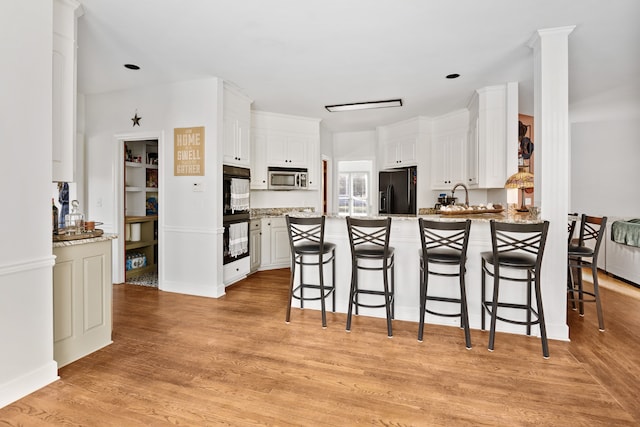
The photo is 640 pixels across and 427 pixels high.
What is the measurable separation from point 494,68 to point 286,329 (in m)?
3.48

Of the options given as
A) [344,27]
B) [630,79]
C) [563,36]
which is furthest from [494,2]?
[630,79]

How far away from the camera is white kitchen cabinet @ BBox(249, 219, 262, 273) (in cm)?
510

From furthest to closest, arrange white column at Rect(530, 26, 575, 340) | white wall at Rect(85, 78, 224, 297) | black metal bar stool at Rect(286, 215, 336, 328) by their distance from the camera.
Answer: white wall at Rect(85, 78, 224, 297), black metal bar stool at Rect(286, 215, 336, 328), white column at Rect(530, 26, 575, 340)

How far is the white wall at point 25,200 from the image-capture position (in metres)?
1.90

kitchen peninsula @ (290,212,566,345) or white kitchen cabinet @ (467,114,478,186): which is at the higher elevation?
white kitchen cabinet @ (467,114,478,186)

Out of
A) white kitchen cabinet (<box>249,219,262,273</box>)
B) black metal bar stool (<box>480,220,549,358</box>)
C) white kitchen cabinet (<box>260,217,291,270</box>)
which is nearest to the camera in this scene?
black metal bar stool (<box>480,220,549,358</box>)

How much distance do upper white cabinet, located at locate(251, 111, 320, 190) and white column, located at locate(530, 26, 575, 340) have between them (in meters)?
3.70

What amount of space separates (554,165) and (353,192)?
4808 millimetres

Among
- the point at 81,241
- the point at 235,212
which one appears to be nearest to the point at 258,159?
the point at 235,212

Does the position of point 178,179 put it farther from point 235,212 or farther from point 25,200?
point 25,200

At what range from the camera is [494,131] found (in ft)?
13.8

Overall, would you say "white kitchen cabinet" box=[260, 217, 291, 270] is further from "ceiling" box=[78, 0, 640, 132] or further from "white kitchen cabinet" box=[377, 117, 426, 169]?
"white kitchen cabinet" box=[377, 117, 426, 169]

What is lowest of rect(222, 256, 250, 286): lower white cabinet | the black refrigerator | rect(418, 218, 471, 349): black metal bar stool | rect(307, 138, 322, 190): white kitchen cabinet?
rect(222, 256, 250, 286): lower white cabinet

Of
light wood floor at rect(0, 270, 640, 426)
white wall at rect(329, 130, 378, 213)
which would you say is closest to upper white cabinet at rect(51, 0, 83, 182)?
light wood floor at rect(0, 270, 640, 426)
